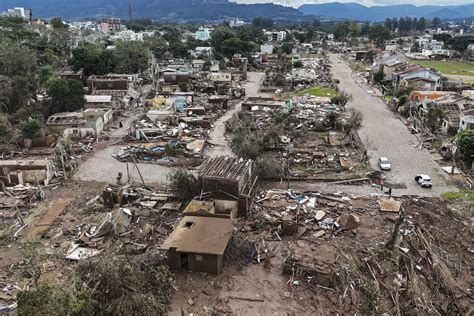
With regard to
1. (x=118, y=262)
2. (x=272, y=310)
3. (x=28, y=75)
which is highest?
(x=28, y=75)

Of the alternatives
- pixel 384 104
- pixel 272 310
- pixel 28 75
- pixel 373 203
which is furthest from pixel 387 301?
pixel 28 75

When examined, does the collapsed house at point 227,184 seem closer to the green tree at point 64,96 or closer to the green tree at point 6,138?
the green tree at point 6,138

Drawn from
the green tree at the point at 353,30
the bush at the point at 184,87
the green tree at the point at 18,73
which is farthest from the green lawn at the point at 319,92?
the green tree at the point at 353,30

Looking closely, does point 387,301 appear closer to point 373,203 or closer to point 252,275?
point 252,275

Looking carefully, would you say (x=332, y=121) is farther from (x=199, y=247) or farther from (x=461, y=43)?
(x=461, y=43)

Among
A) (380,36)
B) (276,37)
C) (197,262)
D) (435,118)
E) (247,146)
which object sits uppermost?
(380,36)

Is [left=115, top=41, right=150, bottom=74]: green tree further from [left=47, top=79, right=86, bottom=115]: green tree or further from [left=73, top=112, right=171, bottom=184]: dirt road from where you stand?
[left=73, top=112, right=171, bottom=184]: dirt road

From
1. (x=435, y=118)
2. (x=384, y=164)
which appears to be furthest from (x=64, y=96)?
(x=435, y=118)
